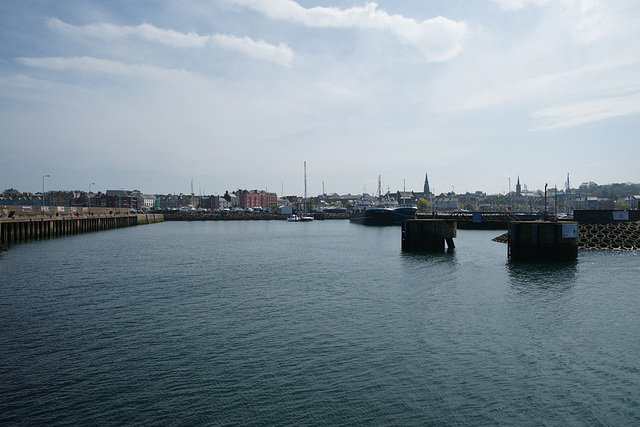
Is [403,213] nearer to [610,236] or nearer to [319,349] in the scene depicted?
[610,236]

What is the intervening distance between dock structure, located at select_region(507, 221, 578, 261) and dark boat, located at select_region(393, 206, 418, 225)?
279ft

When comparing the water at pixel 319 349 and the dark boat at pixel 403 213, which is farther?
the dark boat at pixel 403 213

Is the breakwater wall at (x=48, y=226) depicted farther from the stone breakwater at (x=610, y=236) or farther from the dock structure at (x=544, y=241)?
the stone breakwater at (x=610, y=236)

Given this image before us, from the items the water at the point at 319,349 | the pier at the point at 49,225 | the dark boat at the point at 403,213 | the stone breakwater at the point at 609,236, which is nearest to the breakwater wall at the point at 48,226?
the pier at the point at 49,225

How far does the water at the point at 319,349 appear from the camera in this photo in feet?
51.6

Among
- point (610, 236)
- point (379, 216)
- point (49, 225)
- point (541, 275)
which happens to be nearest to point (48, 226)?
point (49, 225)

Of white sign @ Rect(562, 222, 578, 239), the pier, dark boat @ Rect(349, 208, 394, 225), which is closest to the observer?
white sign @ Rect(562, 222, 578, 239)

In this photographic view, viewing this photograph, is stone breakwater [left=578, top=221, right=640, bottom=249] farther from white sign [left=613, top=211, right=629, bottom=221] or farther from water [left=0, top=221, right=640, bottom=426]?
water [left=0, top=221, right=640, bottom=426]

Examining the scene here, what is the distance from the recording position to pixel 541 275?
1677 inches

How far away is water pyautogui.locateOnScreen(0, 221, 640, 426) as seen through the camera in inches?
619

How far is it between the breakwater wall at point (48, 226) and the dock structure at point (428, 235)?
2181 inches

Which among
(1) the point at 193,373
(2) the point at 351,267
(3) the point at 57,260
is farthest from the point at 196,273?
(1) the point at 193,373

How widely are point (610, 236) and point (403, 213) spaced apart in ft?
254

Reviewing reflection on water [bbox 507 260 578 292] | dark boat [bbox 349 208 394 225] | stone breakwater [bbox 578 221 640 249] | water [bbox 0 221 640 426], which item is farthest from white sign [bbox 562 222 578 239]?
dark boat [bbox 349 208 394 225]
